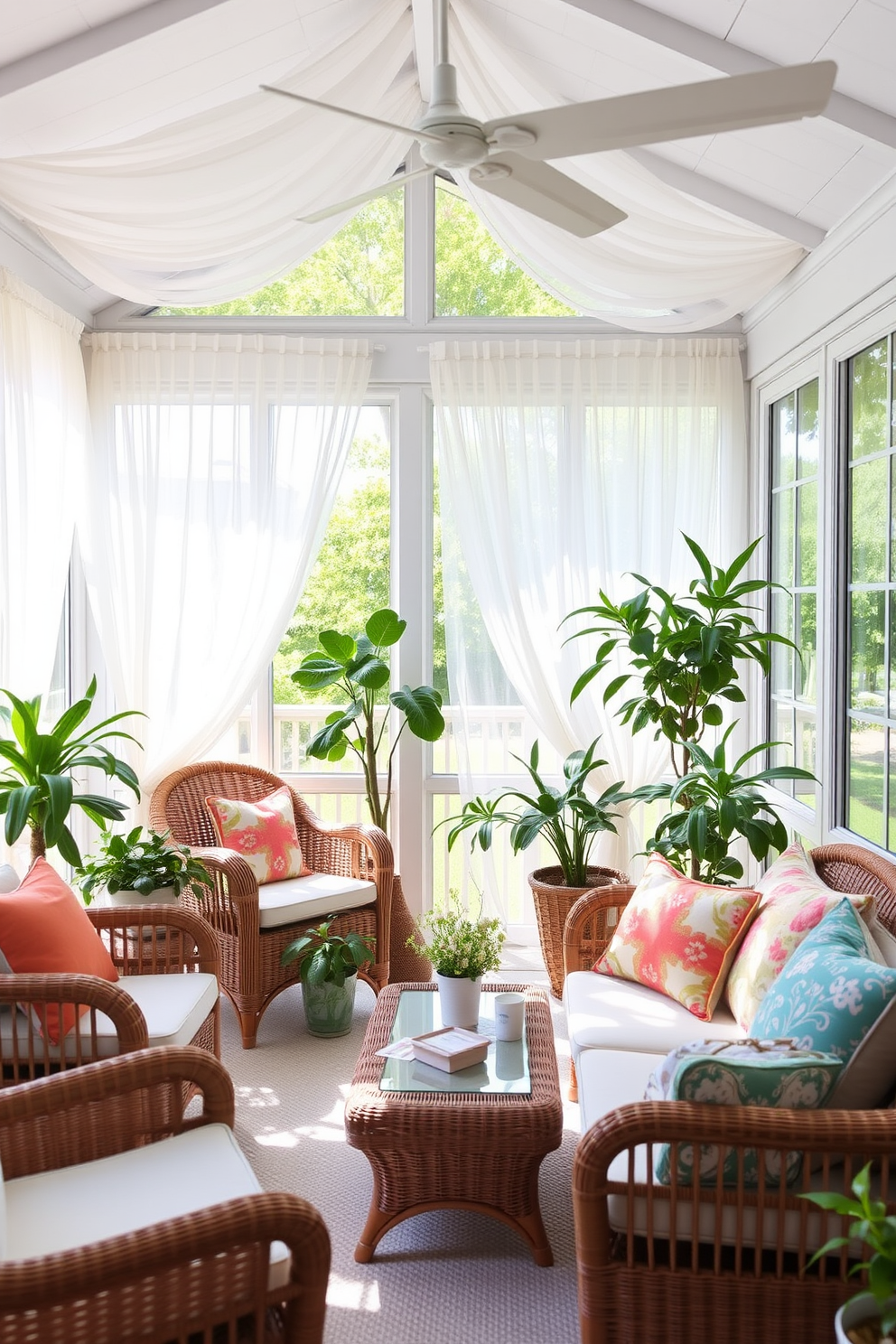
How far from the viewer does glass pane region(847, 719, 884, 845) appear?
307 cm

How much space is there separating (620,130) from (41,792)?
2157mm

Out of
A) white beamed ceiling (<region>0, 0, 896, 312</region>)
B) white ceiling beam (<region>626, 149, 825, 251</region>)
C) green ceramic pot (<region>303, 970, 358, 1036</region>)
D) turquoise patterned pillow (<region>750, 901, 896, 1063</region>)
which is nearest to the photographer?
turquoise patterned pillow (<region>750, 901, 896, 1063</region>)

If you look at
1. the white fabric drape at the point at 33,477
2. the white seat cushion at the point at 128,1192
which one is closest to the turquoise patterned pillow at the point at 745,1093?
the white seat cushion at the point at 128,1192

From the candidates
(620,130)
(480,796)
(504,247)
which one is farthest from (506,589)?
(620,130)

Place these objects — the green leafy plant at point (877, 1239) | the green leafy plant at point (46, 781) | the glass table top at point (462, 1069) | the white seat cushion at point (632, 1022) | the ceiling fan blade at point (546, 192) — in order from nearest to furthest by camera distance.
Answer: the green leafy plant at point (877, 1239) < the ceiling fan blade at point (546, 192) < the glass table top at point (462, 1069) < the white seat cushion at point (632, 1022) < the green leafy plant at point (46, 781)

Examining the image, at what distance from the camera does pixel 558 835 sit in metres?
3.79

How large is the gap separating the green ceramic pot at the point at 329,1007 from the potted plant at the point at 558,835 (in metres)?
0.63

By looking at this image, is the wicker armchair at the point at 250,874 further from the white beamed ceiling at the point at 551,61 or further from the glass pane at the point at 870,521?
the white beamed ceiling at the point at 551,61

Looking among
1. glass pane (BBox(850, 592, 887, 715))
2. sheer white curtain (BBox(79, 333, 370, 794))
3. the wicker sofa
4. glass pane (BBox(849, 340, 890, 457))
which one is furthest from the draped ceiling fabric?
the wicker sofa

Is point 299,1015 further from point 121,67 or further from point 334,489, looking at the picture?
point 121,67

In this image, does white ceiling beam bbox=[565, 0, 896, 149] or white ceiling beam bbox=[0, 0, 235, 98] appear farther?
white ceiling beam bbox=[0, 0, 235, 98]

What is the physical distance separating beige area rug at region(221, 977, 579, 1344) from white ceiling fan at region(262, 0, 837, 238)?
2282 millimetres

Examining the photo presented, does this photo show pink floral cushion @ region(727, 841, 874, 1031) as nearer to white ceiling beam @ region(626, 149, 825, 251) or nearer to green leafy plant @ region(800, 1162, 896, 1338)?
green leafy plant @ region(800, 1162, 896, 1338)

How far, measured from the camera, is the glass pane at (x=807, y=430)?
3.65m
